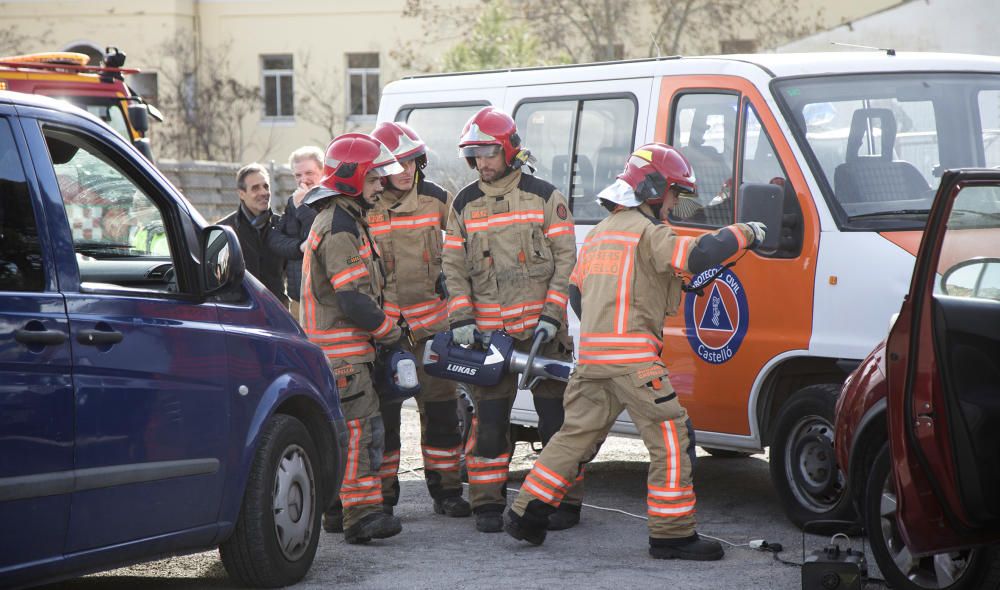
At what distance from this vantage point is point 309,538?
19.8 ft

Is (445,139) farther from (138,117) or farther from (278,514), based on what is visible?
(138,117)

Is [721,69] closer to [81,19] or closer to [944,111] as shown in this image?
[944,111]

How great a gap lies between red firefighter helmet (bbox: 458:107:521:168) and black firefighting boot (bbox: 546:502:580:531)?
172cm

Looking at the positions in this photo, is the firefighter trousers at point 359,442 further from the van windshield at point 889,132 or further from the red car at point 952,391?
the red car at point 952,391

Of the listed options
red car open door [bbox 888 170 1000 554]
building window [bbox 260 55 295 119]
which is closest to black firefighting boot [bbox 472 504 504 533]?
red car open door [bbox 888 170 1000 554]

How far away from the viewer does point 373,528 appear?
22.6 ft

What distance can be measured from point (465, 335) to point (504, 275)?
1.20ft

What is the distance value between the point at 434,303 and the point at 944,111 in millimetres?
2690

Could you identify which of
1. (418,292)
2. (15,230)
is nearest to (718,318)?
(418,292)

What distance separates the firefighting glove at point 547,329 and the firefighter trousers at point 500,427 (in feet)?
0.55

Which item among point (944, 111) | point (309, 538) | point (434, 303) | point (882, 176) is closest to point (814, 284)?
point (882, 176)

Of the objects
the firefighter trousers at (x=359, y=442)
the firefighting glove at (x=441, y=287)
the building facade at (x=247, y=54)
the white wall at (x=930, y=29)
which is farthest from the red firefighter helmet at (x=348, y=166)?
the building facade at (x=247, y=54)

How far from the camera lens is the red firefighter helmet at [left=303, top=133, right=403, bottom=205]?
22.5 ft

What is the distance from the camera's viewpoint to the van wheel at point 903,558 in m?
5.12
